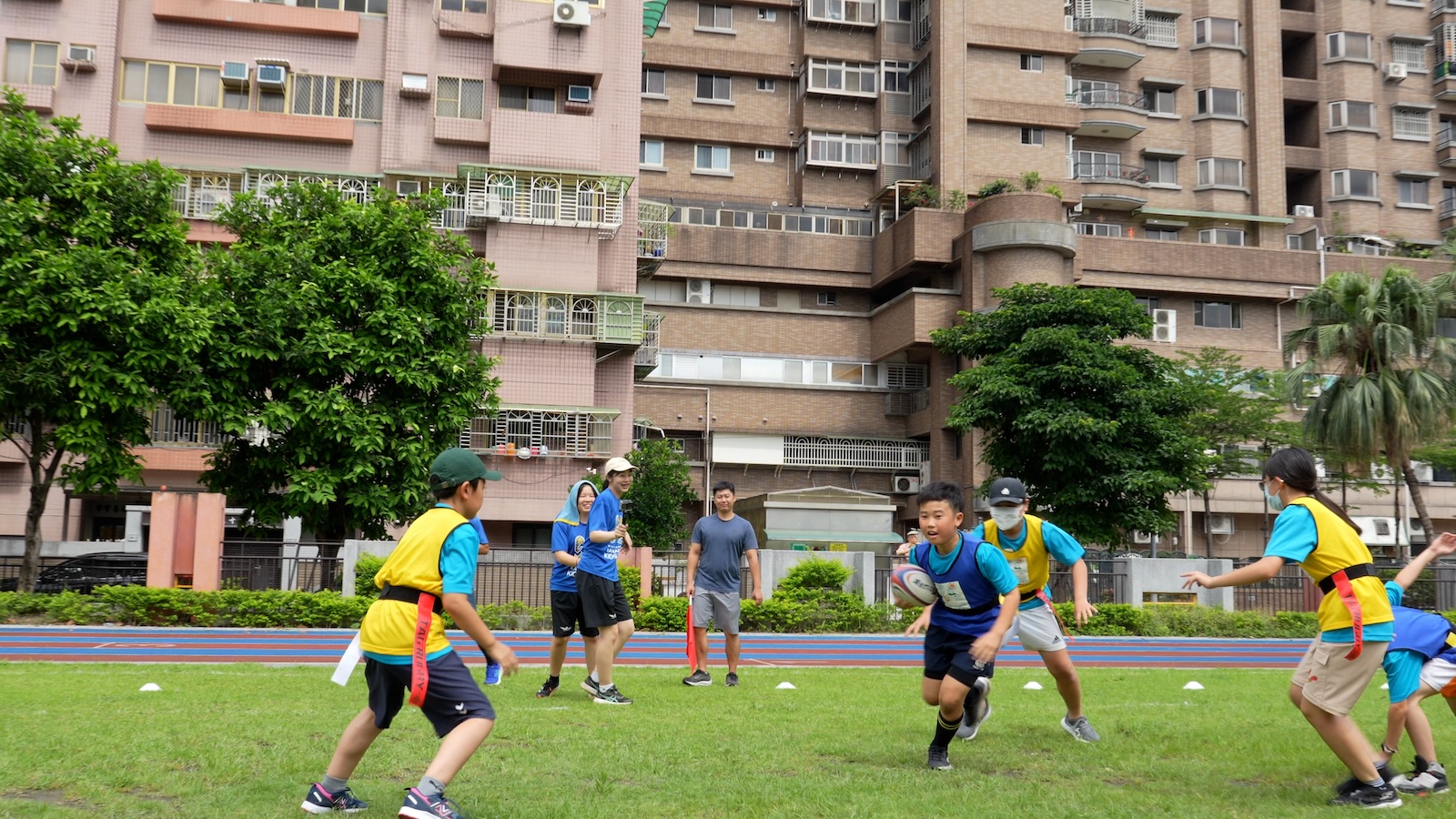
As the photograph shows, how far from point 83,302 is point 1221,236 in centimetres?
4529

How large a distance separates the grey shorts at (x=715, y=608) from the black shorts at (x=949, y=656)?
464 cm

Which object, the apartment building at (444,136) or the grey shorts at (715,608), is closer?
the grey shorts at (715,608)

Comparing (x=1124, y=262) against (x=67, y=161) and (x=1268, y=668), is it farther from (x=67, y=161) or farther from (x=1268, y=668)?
(x=67, y=161)

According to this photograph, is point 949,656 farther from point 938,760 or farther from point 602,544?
point 602,544

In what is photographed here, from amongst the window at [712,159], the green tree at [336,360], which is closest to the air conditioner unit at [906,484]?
the window at [712,159]

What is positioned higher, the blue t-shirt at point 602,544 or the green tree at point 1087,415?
the green tree at point 1087,415

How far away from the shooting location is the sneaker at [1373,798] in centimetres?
649

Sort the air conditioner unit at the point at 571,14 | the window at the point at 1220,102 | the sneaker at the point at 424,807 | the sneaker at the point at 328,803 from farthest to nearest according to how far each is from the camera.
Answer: the window at the point at 1220,102, the air conditioner unit at the point at 571,14, the sneaker at the point at 328,803, the sneaker at the point at 424,807

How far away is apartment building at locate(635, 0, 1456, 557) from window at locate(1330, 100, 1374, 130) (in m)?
0.10

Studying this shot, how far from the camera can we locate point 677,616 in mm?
22734

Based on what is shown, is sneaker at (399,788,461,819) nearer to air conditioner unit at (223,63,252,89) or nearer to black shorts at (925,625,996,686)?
black shorts at (925,625,996,686)

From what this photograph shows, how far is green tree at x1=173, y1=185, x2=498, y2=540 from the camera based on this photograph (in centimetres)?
2744

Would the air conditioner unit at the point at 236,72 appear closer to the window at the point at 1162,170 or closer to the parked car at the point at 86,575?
the parked car at the point at 86,575

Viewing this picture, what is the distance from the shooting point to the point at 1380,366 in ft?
106
